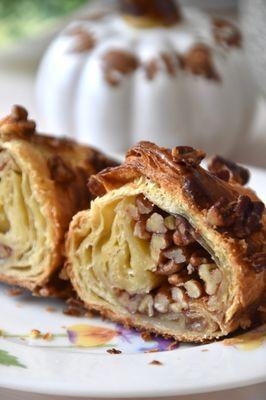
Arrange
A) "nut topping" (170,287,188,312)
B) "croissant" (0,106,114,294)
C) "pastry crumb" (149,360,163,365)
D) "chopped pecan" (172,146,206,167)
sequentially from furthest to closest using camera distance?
"croissant" (0,106,114,294) → "nut topping" (170,287,188,312) → "chopped pecan" (172,146,206,167) → "pastry crumb" (149,360,163,365)

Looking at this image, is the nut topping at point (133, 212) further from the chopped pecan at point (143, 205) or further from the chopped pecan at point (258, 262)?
the chopped pecan at point (258, 262)

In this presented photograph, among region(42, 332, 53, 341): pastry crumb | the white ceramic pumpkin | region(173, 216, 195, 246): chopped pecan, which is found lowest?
region(42, 332, 53, 341): pastry crumb

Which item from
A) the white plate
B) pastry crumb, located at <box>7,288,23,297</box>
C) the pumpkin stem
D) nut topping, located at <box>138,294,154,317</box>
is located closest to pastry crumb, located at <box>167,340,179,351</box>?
the white plate

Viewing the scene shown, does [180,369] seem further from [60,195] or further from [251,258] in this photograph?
[60,195]

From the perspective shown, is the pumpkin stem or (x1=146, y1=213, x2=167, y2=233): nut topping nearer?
(x1=146, y1=213, x2=167, y2=233): nut topping

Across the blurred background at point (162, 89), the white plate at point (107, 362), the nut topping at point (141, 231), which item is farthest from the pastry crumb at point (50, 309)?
the blurred background at point (162, 89)

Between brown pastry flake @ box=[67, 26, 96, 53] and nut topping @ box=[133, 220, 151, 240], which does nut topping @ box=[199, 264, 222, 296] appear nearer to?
nut topping @ box=[133, 220, 151, 240]

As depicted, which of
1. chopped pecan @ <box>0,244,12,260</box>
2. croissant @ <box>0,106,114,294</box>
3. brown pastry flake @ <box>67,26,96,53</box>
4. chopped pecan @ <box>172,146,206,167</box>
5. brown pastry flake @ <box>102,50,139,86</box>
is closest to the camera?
chopped pecan @ <box>172,146,206,167</box>

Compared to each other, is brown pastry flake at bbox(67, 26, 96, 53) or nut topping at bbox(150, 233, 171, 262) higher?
brown pastry flake at bbox(67, 26, 96, 53)

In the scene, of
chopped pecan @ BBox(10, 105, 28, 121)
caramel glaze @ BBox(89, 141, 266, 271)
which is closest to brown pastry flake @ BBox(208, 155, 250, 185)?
caramel glaze @ BBox(89, 141, 266, 271)
